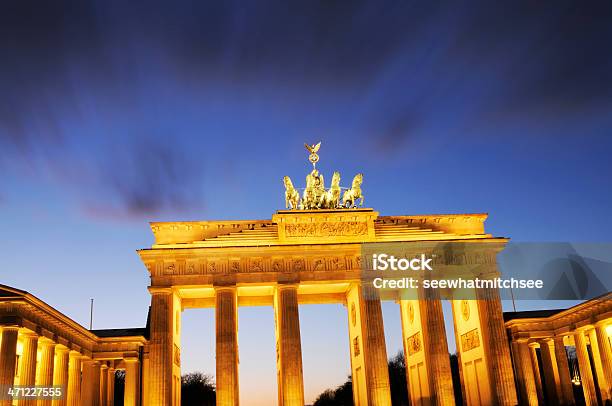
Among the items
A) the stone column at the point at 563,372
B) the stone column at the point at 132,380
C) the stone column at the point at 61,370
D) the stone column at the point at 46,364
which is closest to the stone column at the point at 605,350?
the stone column at the point at 563,372

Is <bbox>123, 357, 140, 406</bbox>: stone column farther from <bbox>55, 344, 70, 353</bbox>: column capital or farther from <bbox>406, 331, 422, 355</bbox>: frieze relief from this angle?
<bbox>406, 331, 422, 355</bbox>: frieze relief

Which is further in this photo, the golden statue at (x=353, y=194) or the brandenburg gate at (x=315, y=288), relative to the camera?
the golden statue at (x=353, y=194)

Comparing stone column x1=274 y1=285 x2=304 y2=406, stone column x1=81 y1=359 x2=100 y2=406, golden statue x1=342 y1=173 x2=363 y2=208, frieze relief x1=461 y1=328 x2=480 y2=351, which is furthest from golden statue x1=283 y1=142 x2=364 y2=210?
stone column x1=81 y1=359 x2=100 y2=406

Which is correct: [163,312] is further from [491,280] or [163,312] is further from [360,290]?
[491,280]

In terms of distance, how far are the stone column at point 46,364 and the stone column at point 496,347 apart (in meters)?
27.3

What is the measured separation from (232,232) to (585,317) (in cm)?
2418

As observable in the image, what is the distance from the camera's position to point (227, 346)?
133 ft

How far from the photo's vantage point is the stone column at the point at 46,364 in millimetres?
34219

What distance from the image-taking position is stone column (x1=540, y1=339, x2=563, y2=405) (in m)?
45.1

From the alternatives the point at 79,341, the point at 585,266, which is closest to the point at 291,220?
the point at 79,341

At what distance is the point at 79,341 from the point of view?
130 feet

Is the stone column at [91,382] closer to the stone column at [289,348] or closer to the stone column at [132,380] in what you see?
the stone column at [132,380]

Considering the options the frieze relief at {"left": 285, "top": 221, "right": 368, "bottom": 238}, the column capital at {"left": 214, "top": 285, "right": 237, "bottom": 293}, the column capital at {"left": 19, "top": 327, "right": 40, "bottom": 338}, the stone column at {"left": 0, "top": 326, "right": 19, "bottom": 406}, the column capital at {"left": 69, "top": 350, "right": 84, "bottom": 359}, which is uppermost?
the frieze relief at {"left": 285, "top": 221, "right": 368, "bottom": 238}

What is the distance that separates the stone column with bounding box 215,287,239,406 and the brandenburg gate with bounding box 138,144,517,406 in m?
0.07
